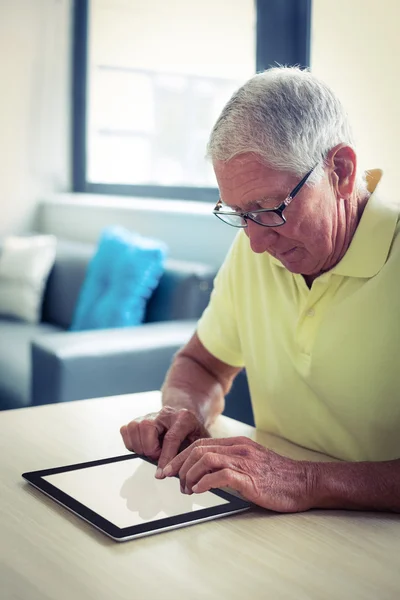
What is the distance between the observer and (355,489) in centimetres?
123

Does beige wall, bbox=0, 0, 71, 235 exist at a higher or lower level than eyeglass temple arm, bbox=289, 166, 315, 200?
higher

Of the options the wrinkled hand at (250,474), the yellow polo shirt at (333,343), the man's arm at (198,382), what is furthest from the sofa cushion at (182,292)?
the wrinkled hand at (250,474)

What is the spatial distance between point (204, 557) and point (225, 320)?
0.87m

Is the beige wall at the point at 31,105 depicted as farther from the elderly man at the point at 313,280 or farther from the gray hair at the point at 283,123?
the gray hair at the point at 283,123

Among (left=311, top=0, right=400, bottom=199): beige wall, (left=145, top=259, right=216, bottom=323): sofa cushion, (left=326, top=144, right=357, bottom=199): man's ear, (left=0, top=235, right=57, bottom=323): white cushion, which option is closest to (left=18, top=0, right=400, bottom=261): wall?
(left=311, top=0, right=400, bottom=199): beige wall

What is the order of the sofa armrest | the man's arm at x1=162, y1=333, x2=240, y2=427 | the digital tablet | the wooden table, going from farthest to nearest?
the sofa armrest < the man's arm at x1=162, y1=333, x2=240, y2=427 < the digital tablet < the wooden table

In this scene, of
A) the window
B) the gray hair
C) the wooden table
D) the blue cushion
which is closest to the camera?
the wooden table

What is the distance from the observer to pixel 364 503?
4.03 ft

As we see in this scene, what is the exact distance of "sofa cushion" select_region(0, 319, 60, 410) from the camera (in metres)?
3.31

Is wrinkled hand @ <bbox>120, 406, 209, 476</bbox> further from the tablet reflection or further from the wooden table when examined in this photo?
the wooden table

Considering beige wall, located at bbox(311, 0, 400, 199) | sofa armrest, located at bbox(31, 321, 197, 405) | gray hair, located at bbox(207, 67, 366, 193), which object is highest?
beige wall, located at bbox(311, 0, 400, 199)

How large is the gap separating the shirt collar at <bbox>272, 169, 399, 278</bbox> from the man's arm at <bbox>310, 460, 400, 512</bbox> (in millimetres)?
399

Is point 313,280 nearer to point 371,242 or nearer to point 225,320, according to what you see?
point 371,242

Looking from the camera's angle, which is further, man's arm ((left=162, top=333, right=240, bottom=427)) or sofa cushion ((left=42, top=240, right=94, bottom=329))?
sofa cushion ((left=42, top=240, right=94, bottom=329))
